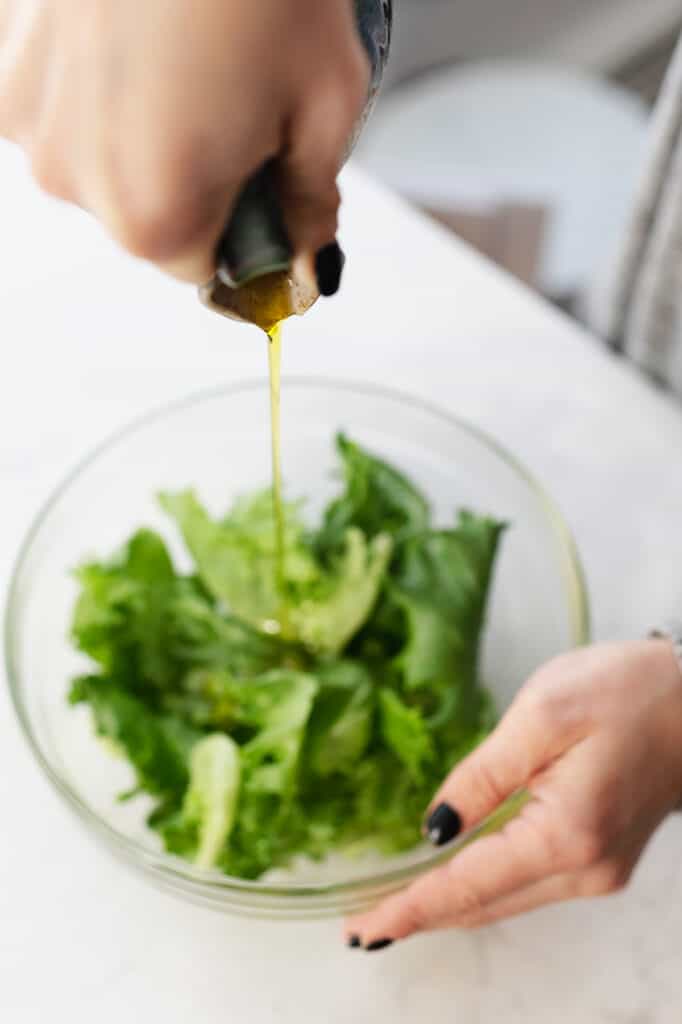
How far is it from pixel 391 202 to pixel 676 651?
63cm

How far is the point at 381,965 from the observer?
Result: 28.3 inches

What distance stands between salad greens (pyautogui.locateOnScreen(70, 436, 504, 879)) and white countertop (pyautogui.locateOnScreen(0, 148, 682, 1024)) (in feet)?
0.25

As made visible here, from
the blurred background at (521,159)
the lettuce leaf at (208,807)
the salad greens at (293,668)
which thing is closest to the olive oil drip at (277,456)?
the salad greens at (293,668)

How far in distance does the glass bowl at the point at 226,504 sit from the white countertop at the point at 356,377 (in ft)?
0.15

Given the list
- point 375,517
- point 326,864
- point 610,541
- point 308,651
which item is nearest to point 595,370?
point 610,541

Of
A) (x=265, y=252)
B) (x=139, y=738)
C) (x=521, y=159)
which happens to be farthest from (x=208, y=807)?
(x=521, y=159)

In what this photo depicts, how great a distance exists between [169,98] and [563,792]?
1.54 feet

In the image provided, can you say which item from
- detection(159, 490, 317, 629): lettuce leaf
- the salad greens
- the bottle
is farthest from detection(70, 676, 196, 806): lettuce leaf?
the bottle

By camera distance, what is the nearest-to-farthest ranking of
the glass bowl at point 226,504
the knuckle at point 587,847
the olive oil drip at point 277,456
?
the olive oil drip at point 277,456, the knuckle at point 587,847, the glass bowl at point 226,504

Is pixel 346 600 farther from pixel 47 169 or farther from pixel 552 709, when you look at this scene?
pixel 47 169

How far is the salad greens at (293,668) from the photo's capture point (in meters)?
0.71

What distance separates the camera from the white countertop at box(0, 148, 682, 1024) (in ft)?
2.32

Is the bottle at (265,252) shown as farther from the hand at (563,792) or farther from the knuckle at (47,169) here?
the hand at (563,792)

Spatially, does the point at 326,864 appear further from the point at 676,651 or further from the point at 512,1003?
the point at 676,651
